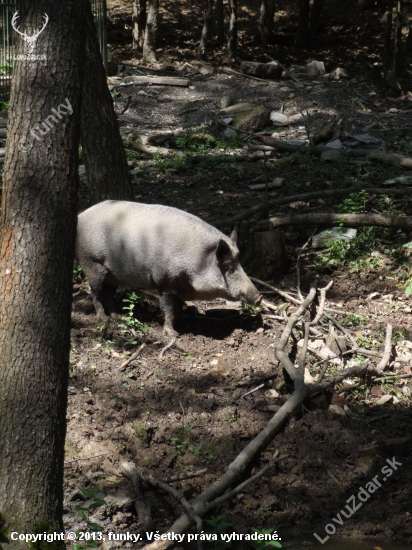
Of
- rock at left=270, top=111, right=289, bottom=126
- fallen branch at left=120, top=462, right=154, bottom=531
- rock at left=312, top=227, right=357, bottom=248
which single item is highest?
rock at left=270, top=111, right=289, bottom=126

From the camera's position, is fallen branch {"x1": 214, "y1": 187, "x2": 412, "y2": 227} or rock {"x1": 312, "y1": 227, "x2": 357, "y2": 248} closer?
rock {"x1": 312, "y1": 227, "x2": 357, "y2": 248}

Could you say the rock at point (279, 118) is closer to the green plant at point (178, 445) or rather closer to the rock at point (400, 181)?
the rock at point (400, 181)

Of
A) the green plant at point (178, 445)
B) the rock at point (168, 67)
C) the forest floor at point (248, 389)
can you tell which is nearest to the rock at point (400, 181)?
the forest floor at point (248, 389)

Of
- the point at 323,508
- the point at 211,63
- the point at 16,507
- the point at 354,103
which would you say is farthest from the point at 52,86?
the point at 211,63

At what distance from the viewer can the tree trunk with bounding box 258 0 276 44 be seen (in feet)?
69.5

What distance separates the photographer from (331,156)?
11.2m

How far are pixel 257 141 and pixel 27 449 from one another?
31.8 ft

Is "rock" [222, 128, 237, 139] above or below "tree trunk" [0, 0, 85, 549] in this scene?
below

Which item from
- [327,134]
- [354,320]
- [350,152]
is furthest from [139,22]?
[354,320]

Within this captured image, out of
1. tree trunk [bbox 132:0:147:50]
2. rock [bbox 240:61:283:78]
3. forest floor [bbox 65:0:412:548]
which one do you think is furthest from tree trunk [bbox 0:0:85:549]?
tree trunk [bbox 132:0:147:50]

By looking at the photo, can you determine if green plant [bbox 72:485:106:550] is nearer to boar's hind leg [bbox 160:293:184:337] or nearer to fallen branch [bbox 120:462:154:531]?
fallen branch [bbox 120:462:154:531]

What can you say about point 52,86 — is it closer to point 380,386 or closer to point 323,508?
point 323,508

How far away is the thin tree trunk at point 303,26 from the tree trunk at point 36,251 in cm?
1877

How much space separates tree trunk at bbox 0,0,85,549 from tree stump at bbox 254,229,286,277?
472cm
